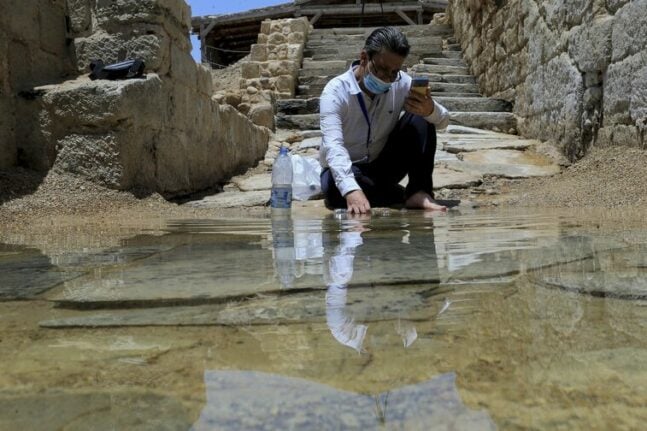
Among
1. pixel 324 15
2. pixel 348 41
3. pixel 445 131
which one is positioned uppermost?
pixel 324 15

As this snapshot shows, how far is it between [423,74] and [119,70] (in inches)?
213

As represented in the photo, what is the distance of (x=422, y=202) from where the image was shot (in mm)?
3178

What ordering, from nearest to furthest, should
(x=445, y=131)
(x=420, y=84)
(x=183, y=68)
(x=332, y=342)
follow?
1. (x=332, y=342)
2. (x=420, y=84)
3. (x=183, y=68)
4. (x=445, y=131)

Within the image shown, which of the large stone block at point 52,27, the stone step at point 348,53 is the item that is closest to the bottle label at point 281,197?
the large stone block at point 52,27

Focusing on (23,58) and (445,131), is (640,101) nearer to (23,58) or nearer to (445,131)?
(445,131)

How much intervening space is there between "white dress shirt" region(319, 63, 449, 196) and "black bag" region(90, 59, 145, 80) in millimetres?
1257

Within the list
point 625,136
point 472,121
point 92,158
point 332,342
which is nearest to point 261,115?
point 472,121

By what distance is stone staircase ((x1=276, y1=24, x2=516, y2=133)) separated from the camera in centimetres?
668

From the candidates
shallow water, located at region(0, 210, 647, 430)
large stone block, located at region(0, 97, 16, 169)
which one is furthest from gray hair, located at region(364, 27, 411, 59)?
large stone block, located at region(0, 97, 16, 169)

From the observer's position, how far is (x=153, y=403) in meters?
0.51

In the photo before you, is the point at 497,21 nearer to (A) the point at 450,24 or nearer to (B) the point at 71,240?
(A) the point at 450,24

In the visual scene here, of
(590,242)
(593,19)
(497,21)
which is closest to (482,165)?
(593,19)

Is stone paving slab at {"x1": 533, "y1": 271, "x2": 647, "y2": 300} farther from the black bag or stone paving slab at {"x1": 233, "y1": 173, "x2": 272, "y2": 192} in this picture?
stone paving slab at {"x1": 233, "y1": 173, "x2": 272, "y2": 192}

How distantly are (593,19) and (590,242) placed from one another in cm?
327
